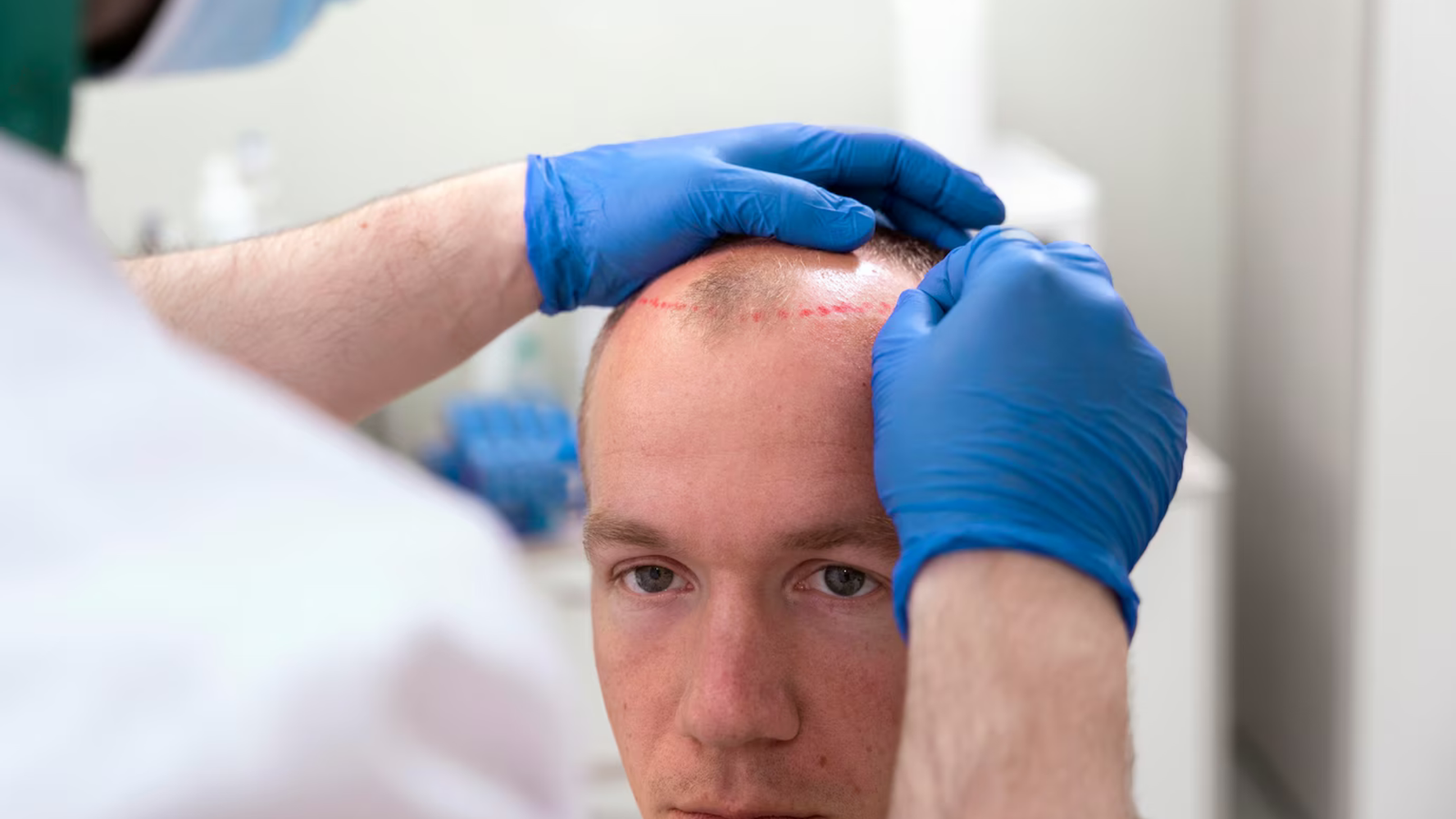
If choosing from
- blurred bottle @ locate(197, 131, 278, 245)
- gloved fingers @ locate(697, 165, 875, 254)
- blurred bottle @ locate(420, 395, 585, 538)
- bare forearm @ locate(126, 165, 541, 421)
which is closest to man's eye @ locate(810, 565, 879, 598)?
gloved fingers @ locate(697, 165, 875, 254)

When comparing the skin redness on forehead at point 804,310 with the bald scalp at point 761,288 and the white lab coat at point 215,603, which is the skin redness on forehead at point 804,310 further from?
the white lab coat at point 215,603

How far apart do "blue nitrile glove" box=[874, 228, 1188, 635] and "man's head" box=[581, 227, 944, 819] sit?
114 mm

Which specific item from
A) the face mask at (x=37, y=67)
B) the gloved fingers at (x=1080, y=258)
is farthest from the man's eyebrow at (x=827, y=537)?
the face mask at (x=37, y=67)

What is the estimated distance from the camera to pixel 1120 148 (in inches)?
118

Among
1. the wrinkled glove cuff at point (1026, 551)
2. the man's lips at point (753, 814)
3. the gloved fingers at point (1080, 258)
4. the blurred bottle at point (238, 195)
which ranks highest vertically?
the gloved fingers at point (1080, 258)

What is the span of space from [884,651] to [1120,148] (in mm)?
2291

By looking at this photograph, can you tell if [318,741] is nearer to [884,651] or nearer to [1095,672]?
[1095,672]

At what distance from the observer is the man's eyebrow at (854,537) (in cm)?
96

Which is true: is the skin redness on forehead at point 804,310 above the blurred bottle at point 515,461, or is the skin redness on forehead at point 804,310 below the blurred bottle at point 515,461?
above

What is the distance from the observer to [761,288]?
1.05m

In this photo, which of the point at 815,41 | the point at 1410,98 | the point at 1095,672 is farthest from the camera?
the point at 815,41

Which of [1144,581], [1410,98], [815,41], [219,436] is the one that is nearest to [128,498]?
[219,436]

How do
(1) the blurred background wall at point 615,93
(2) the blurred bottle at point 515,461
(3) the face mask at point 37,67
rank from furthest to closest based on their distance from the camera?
1. (1) the blurred background wall at point 615,93
2. (2) the blurred bottle at point 515,461
3. (3) the face mask at point 37,67

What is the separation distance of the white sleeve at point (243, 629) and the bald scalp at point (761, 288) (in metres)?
0.47
